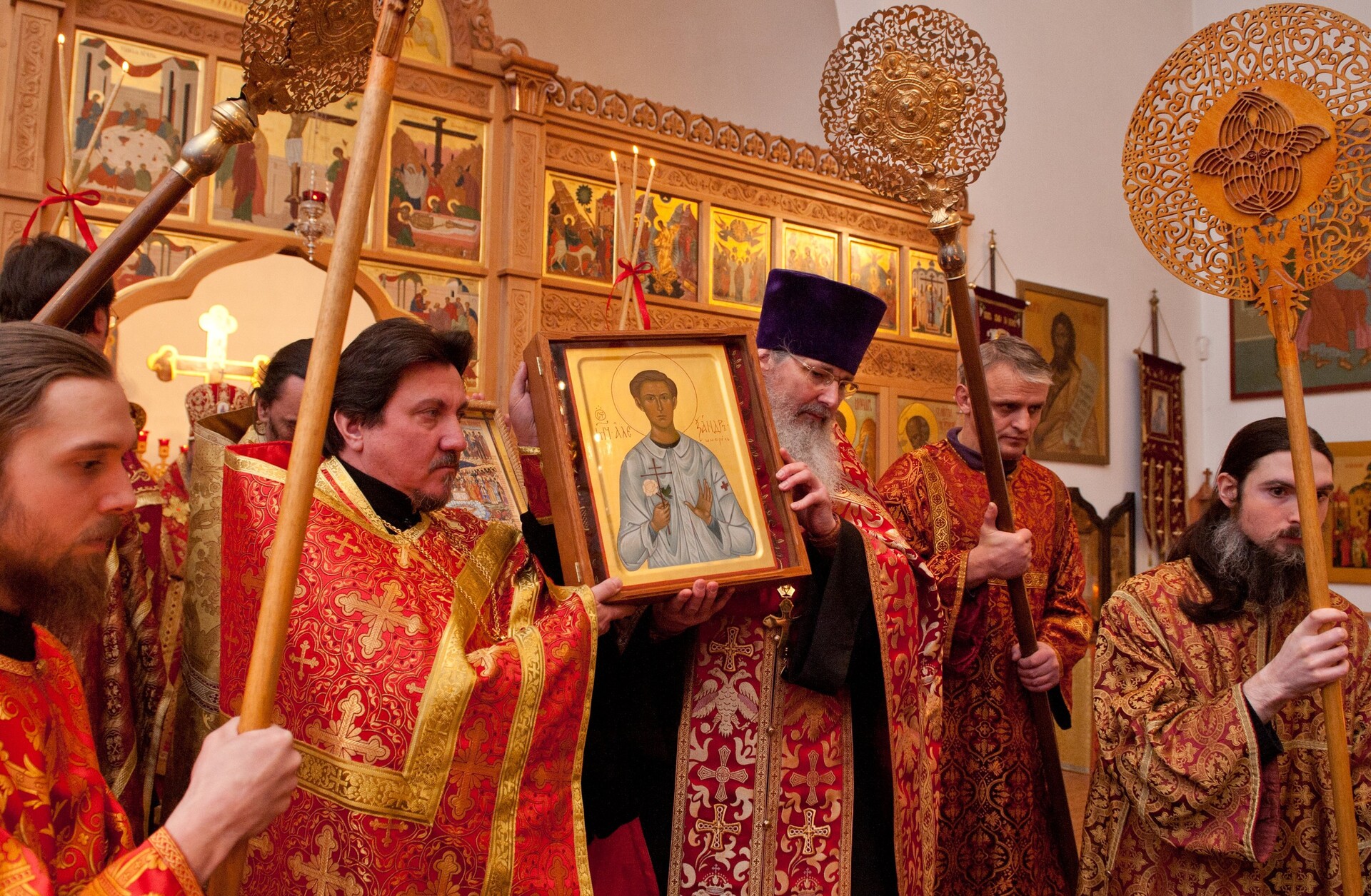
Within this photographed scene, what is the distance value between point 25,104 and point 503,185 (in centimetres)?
273

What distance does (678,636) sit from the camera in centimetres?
261

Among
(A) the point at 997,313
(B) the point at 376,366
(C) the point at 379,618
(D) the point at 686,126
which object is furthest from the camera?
(A) the point at 997,313

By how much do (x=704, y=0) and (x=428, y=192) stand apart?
445 centimetres

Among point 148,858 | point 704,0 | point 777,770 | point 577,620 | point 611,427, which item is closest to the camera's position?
point 148,858

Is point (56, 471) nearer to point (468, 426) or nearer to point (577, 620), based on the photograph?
point (577, 620)

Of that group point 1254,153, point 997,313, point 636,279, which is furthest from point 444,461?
point 997,313

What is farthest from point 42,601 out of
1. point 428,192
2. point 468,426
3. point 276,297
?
point 276,297

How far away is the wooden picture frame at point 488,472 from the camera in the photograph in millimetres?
3176

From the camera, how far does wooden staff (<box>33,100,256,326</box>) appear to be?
1.84m

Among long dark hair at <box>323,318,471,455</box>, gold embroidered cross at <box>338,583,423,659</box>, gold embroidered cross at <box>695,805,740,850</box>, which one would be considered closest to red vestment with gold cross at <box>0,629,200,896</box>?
gold embroidered cross at <box>338,583,423,659</box>

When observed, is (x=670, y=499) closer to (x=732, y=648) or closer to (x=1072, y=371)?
(x=732, y=648)

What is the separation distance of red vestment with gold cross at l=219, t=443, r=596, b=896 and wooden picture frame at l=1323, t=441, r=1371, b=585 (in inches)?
393

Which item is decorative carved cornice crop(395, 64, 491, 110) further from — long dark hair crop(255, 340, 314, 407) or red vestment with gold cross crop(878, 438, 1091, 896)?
red vestment with gold cross crop(878, 438, 1091, 896)

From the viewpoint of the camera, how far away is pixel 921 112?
9.84ft
